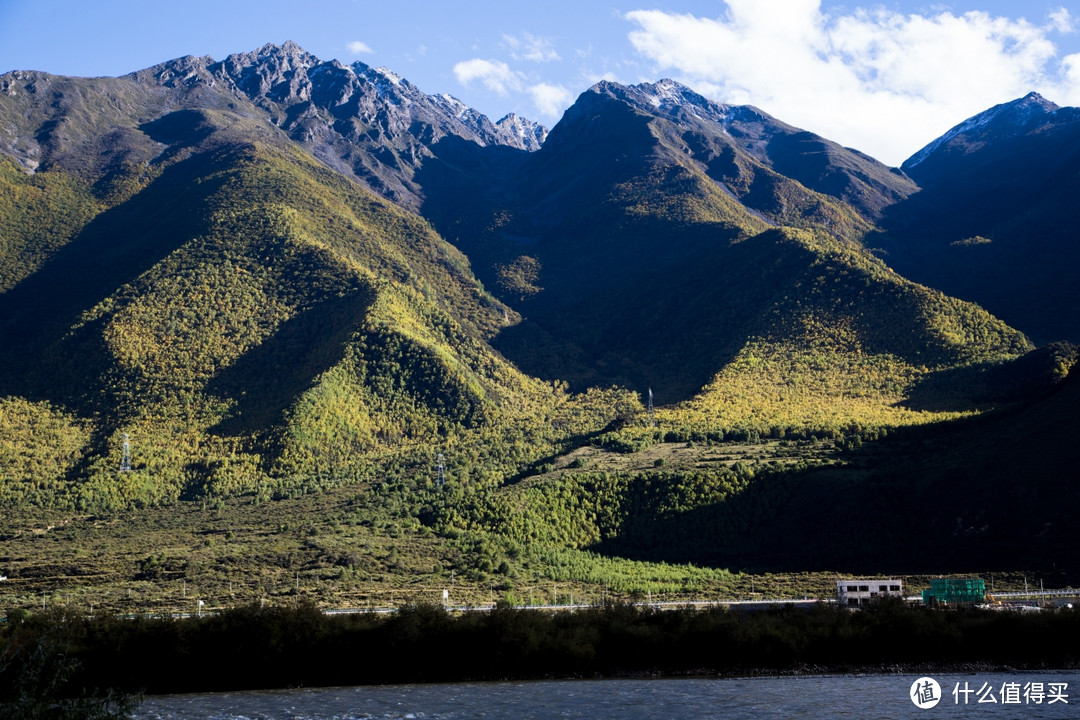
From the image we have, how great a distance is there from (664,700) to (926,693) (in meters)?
13.4

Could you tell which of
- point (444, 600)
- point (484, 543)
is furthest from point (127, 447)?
point (444, 600)

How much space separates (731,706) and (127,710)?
33163 millimetres

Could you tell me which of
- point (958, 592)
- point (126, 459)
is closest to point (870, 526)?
point (958, 592)

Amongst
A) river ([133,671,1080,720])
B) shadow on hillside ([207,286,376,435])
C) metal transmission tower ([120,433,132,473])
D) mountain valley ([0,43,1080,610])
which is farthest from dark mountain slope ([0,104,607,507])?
river ([133,671,1080,720])

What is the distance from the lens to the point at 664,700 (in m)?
62.2

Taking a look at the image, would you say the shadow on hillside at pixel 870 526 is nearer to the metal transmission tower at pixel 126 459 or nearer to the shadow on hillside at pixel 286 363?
the shadow on hillside at pixel 286 363

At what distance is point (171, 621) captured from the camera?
72.8 metres

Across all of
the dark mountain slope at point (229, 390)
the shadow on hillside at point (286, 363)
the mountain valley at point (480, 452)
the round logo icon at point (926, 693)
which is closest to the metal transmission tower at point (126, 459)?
the mountain valley at point (480, 452)

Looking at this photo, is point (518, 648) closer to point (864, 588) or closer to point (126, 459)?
point (864, 588)

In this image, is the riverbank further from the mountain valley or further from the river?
the mountain valley

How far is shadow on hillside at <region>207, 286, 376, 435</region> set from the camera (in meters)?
165

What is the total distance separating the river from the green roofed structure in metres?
20.4

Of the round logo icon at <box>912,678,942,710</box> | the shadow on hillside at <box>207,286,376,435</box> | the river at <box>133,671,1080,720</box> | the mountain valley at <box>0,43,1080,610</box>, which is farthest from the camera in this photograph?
the shadow on hillside at <box>207,286,376,435</box>

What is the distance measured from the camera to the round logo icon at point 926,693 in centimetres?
5906
